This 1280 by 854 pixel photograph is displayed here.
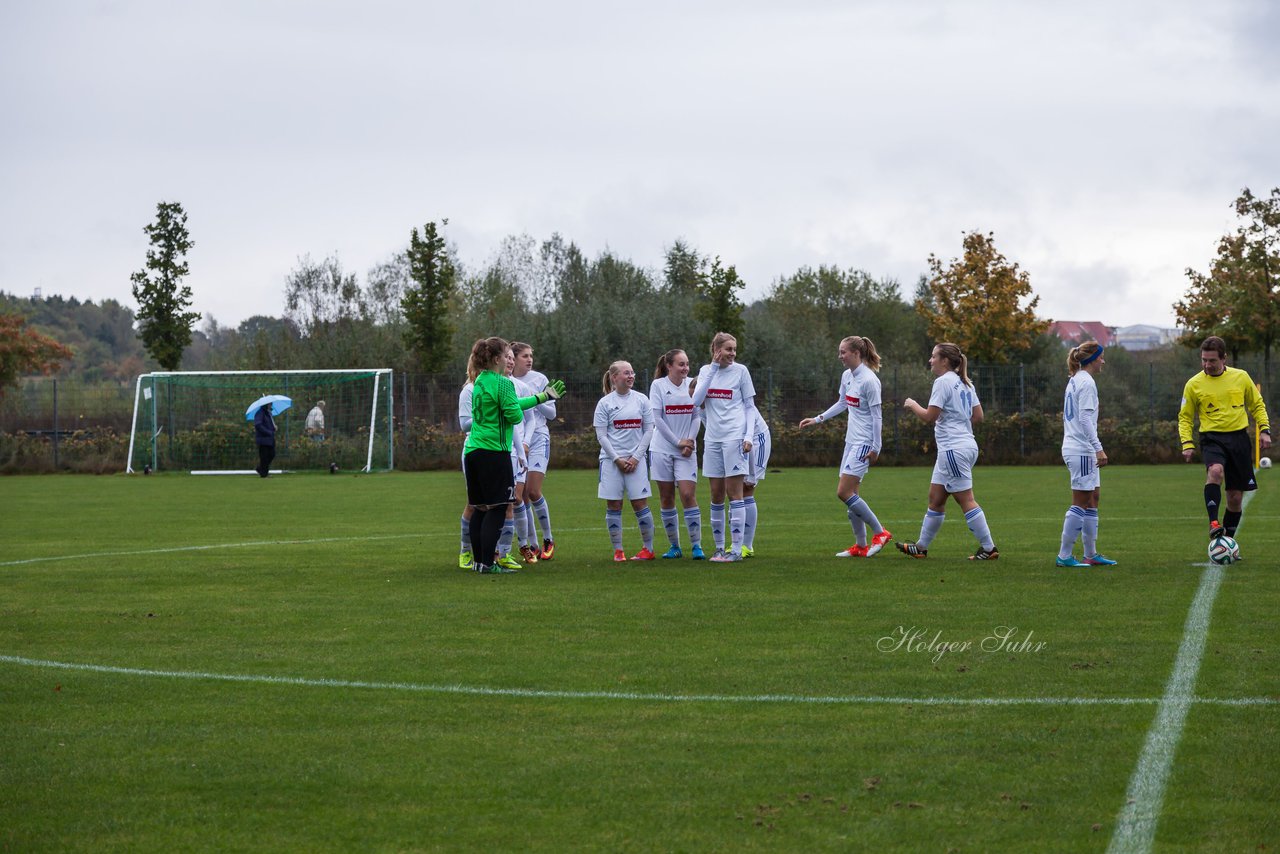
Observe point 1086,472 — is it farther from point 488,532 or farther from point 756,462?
point 488,532

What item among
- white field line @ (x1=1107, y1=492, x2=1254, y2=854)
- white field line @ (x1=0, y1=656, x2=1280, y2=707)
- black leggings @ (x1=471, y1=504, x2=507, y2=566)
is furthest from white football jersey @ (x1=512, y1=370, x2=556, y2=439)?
white field line @ (x1=1107, y1=492, x2=1254, y2=854)

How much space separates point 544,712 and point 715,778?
4.53 ft

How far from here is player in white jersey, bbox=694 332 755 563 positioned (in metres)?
12.7

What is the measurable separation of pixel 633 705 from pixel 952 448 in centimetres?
678

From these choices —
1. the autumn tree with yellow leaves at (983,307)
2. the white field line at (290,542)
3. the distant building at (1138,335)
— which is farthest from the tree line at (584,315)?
the distant building at (1138,335)

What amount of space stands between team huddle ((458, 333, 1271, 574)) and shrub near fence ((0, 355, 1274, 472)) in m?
23.7

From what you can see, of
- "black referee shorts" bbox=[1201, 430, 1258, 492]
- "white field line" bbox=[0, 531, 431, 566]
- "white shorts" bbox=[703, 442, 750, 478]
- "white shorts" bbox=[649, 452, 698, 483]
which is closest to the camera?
"black referee shorts" bbox=[1201, 430, 1258, 492]

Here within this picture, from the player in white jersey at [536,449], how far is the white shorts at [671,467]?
1053mm

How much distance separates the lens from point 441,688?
23.1 ft

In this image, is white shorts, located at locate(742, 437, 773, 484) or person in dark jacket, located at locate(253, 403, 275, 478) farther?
person in dark jacket, located at locate(253, 403, 275, 478)

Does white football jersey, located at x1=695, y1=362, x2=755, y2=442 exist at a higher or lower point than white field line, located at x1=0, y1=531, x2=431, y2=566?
higher

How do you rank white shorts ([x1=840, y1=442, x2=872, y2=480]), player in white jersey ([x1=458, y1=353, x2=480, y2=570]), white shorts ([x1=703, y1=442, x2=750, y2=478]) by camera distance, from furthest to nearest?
white shorts ([x1=840, y1=442, x2=872, y2=480])
white shorts ([x1=703, y1=442, x2=750, y2=478])
player in white jersey ([x1=458, y1=353, x2=480, y2=570])

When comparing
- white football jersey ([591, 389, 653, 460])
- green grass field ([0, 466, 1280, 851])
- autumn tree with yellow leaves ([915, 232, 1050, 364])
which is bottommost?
green grass field ([0, 466, 1280, 851])

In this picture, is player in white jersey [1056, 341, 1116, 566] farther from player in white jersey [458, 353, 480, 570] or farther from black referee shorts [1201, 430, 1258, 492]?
player in white jersey [458, 353, 480, 570]
